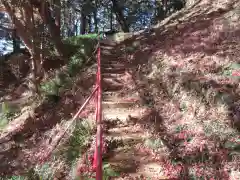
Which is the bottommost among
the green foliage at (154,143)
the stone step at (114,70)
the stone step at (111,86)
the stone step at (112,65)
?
the green foliage at (154,143)

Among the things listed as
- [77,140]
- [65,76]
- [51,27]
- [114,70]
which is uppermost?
[51,27]

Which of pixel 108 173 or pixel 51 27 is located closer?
pixel 108 173

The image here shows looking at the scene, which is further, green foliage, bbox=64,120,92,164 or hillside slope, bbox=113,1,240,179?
green foliage, bbox=64,120,92,164

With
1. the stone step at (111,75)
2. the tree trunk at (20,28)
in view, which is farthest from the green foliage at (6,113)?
the stone step at (111,75)

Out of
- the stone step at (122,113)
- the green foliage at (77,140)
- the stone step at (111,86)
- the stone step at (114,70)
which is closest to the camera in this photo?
the green foliage at (77,140)

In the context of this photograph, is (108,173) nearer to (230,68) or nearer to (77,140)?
(77,140)

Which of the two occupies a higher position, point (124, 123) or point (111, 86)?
point (111, 86)

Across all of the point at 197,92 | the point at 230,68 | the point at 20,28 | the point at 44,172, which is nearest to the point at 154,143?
the point at 197,92

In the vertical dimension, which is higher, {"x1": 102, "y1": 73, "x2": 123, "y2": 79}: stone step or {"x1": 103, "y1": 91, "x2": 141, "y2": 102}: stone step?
{"x1": 102, "y1": 73, "x2": 123, "y2": 79}: stone step

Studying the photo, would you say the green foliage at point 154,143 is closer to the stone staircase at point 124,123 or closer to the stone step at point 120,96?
the stone staircase at point 124,123

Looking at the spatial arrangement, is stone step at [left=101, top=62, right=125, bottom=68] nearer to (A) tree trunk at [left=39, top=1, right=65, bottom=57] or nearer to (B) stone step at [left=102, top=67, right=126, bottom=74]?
(B) stone step at [left=102, top=67, right=126, bottom=74]

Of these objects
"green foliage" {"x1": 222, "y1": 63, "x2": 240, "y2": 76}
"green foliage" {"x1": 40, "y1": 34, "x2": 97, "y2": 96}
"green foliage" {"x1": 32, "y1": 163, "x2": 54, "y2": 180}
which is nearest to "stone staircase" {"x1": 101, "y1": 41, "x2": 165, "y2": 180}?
"green foliage" {"x1": 32, "y1": 163, "x2": 54, "y2": 180}

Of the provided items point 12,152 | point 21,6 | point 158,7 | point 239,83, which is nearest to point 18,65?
point 21,6

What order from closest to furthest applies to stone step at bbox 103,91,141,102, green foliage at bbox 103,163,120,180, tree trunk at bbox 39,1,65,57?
green foliage at bbox 103,163,120,180, stone step at bbox 103,91,141,102, tree trunk at bbox 39,1,65,57
